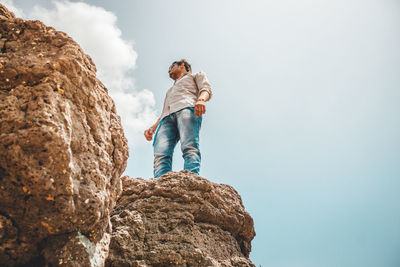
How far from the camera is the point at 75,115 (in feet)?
5.06

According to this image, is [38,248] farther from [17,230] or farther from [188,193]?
[188,193]

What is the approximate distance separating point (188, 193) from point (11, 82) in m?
1.56

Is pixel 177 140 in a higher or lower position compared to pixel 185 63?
lower

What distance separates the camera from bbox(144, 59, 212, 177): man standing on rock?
141 inches

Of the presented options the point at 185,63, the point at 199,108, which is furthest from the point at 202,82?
the point at 185,63

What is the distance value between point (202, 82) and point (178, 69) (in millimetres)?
964

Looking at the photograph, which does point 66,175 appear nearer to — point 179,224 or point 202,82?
point 179,224

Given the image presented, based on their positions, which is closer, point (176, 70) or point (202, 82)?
point (202, 82)

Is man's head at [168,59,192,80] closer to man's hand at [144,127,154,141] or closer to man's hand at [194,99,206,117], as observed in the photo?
man's hand at [144,127,154,141]

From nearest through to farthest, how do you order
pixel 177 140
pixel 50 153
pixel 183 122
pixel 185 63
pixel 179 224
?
pixel 50 153 < pixel 179 224 < pixel 183 122 < pixel 177 140 < pixel 185 63

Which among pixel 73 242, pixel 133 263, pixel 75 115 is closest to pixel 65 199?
pixel 73 242

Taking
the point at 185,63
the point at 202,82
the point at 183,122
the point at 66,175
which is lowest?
the point at 66,175

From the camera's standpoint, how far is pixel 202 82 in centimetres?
429

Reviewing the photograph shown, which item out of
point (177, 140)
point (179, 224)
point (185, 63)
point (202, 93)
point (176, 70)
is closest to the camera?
point (179, 224)
